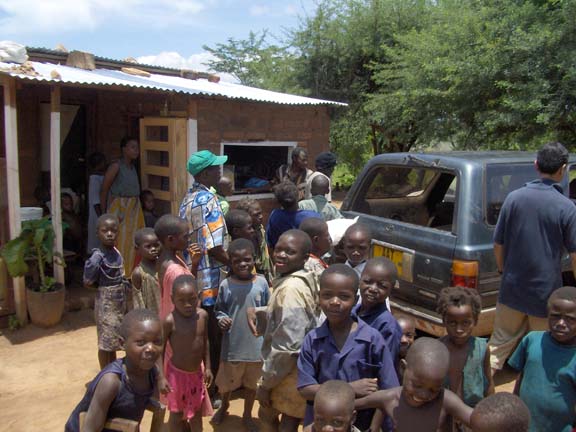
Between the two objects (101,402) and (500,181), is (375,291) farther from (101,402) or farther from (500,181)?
(500,181)

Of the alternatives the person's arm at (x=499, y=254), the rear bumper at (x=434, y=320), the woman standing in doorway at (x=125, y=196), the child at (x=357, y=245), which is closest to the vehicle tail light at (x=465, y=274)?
the person's arm at (x=499, y=254)

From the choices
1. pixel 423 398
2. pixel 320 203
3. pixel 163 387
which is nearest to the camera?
pixel 423 398

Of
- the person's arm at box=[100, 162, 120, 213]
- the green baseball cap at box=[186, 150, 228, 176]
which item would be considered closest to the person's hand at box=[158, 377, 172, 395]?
the green baseball cap at box=[186, 150, 228, 176]

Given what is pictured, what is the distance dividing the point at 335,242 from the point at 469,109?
735cm

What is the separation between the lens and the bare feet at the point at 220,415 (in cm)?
362

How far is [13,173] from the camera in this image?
5.18 m

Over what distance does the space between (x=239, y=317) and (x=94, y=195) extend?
394 cm

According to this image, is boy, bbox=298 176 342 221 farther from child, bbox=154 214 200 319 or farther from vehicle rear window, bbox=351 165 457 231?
child, bbox=154 214 200 319

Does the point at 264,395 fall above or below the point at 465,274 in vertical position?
below

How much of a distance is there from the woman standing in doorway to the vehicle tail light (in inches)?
163

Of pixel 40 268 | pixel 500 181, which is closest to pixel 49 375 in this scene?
pixel 40 268

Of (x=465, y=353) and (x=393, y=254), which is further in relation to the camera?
(x=393, y=254)

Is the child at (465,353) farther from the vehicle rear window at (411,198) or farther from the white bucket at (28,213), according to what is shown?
the white bucket at (28,213)

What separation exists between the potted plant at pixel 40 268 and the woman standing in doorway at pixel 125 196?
0.90 meters
